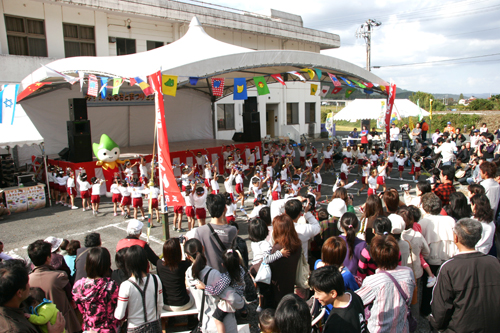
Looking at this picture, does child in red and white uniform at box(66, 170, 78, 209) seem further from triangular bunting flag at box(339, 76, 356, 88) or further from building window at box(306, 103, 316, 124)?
building window at box(306, 103, 316, 124)

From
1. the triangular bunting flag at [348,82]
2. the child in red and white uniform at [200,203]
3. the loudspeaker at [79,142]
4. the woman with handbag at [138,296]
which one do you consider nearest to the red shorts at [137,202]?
the child in red and white uniform at [200,203]

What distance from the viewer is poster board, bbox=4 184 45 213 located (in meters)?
9.53

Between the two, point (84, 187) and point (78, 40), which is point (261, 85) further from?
point (78, 40)

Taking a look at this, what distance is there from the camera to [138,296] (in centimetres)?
294

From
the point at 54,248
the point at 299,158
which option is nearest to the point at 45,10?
the point at 299,158

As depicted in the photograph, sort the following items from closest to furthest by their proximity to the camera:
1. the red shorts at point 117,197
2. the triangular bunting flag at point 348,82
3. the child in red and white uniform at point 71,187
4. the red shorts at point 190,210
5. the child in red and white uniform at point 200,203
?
the child in red and white uniform at point 200,203, the red shorts at point 190,210, the red shorts at point 117,197, the child in red and white uniform at point 71,187, the triangular bunting flag at point 348,82

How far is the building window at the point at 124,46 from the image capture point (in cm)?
1741

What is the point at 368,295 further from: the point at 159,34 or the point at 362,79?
the point at 159,34

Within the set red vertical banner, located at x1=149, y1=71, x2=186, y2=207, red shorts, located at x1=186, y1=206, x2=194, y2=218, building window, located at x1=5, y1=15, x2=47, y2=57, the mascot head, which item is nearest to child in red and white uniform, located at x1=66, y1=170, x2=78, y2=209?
the mascot head

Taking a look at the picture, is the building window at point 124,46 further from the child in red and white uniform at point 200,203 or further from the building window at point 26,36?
the child in red and white uniform at point 200,203

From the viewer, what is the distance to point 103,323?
117 inches

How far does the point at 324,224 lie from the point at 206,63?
247 inches

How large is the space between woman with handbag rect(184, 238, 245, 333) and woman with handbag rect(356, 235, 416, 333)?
1.09m

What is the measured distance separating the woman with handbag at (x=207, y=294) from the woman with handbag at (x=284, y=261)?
1.70 ft
